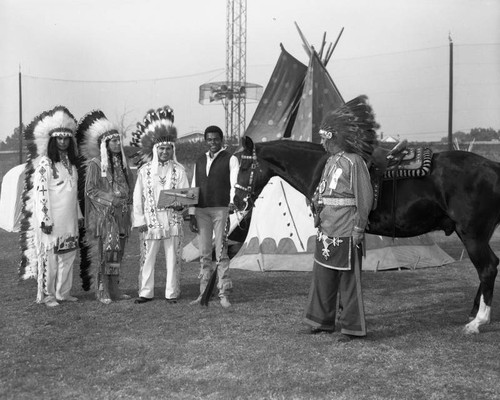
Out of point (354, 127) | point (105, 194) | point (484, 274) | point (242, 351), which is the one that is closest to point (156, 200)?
point (105, 194)

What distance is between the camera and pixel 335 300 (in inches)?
185

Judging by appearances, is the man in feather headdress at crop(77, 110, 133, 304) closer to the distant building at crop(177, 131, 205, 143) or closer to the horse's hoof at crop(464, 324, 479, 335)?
the horse's hoof at crop(464, 324, 479, 335)

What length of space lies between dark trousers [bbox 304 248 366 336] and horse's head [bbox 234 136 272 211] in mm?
989

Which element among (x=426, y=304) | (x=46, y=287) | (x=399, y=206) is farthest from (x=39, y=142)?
(x=426, y=304)

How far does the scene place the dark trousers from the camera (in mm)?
4480

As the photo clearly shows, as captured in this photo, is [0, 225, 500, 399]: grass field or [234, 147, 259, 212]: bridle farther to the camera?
[234, 147, 259, 212]: bridle

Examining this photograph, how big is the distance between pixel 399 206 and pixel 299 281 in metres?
2.66

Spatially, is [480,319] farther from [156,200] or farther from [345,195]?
[156,200]

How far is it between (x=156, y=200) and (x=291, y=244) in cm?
290

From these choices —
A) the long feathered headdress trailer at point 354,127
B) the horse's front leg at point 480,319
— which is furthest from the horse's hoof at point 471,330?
the long feathered headdress trailer at point 354,127

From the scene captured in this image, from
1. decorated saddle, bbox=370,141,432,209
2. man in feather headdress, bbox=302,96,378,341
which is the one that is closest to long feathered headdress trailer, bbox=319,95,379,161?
man in feather headdress, bbox=302,96,378,341

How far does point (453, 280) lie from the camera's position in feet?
24.1

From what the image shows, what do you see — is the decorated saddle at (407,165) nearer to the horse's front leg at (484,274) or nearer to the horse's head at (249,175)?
the horse's front leg at (484,274)

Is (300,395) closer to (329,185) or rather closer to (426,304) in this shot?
(329,185)
